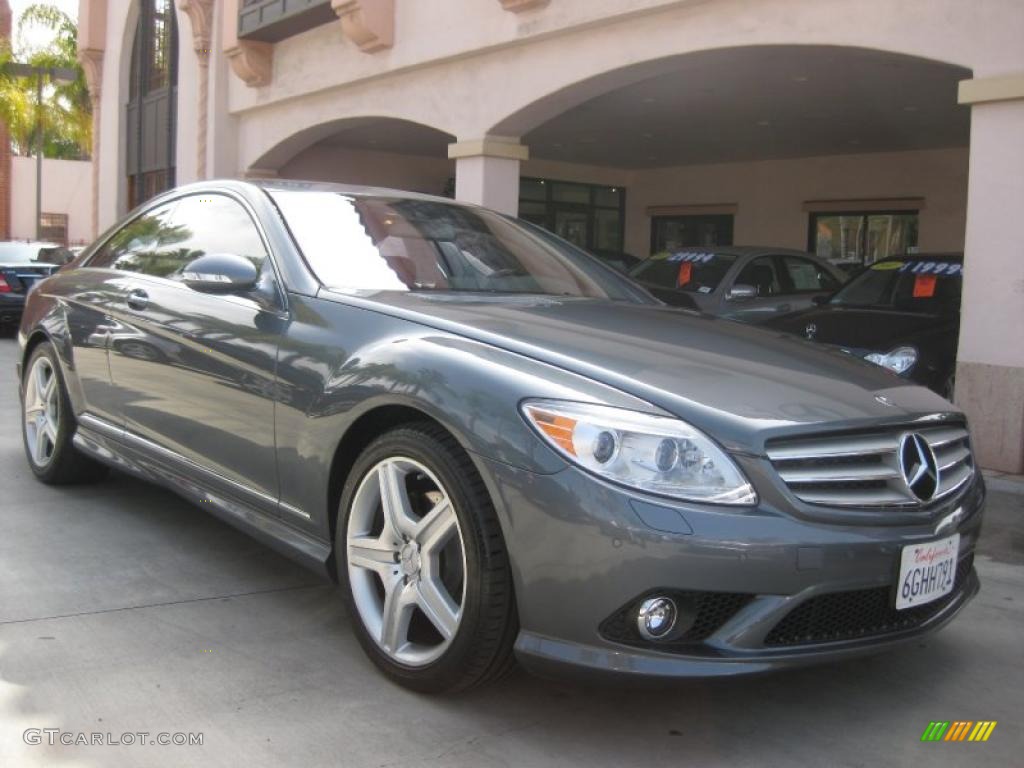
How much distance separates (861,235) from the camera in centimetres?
1788

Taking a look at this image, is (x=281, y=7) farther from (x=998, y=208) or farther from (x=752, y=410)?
(x=752, y=410)

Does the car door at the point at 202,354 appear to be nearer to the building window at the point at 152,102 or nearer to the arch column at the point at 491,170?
the arch column at the point at 491,170

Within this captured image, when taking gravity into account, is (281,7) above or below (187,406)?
above

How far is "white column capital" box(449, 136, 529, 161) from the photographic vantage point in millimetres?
11125

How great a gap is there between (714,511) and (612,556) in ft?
0.87

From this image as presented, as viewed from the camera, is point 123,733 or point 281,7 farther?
point 281,7

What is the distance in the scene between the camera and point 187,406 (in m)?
3.91

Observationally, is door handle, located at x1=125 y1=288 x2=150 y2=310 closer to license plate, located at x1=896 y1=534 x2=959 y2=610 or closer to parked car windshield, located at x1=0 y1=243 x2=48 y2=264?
license plate, located at x1=896 y1=534 x2=959 y2=610

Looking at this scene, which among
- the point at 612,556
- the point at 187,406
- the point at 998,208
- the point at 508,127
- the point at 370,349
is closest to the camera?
the point at 612,556

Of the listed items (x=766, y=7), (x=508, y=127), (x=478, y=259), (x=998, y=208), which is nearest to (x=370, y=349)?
(x=478, y=259)

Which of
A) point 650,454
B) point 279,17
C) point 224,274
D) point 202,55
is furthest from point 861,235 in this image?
point 650,454

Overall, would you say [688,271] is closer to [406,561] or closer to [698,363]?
[698,363]

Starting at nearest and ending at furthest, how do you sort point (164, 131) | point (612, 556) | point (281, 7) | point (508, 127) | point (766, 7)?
point (612, 556) < point (766, 7) < point (508, 127) < point (281, 7) < point (164, 131)

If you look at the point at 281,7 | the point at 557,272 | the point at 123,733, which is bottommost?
the point at 123,733
